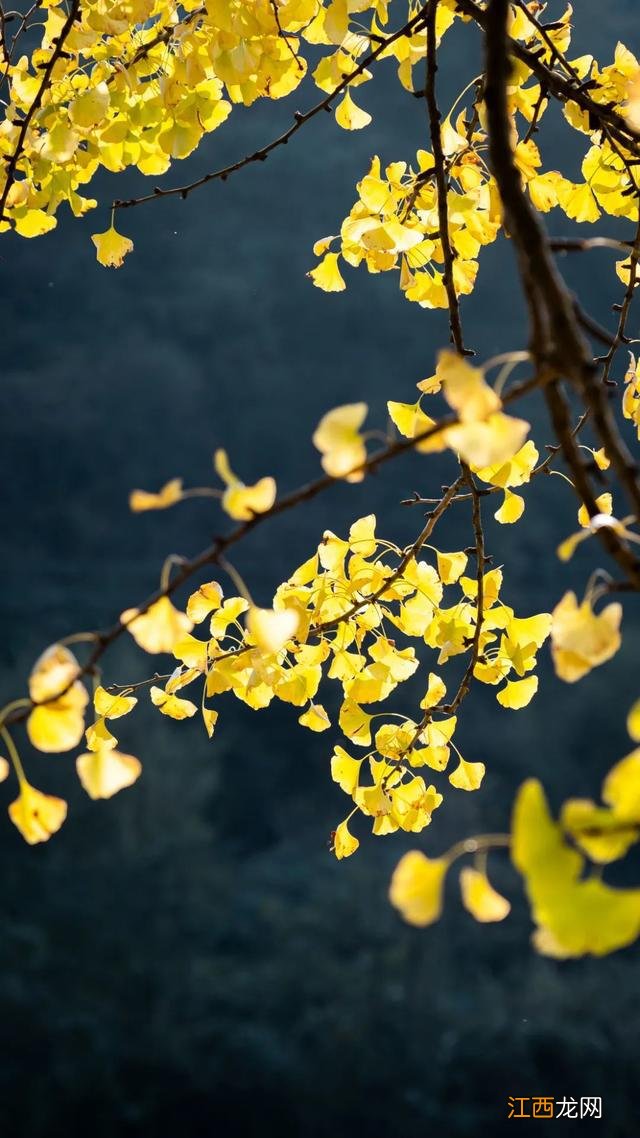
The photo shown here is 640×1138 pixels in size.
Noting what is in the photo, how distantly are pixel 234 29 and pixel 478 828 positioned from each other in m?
4.49

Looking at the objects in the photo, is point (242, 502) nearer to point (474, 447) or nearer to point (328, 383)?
point (474, 447)

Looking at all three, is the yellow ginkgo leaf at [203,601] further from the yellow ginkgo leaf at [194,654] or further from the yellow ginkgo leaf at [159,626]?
the yellow ginkgo leaf at [159,626]

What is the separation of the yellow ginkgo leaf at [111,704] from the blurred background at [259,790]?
13.4 feet

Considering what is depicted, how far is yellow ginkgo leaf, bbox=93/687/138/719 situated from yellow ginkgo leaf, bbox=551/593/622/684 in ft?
1.76

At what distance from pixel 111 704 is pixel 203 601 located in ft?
0.46

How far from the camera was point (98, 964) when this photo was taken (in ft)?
16.4

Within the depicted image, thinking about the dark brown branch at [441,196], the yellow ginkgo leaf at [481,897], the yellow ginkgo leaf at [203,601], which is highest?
the dark brown branch at [441,196]

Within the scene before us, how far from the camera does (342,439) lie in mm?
311

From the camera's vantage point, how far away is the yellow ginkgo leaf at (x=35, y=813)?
0.34m

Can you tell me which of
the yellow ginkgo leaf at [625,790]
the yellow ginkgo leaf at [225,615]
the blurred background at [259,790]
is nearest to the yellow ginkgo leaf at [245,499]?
the yellow ginkgo leaf at [625,790]

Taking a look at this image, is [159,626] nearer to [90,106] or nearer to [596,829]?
[596,829]

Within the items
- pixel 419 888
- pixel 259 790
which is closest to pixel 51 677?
pixel 419 888

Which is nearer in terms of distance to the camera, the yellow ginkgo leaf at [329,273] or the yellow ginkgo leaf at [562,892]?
the yellow ginkgo leaf at [562,892]

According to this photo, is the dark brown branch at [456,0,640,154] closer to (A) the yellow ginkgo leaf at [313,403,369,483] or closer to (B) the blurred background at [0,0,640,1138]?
(A) the yellow ginkgo leaf at [313,403,369,483]
